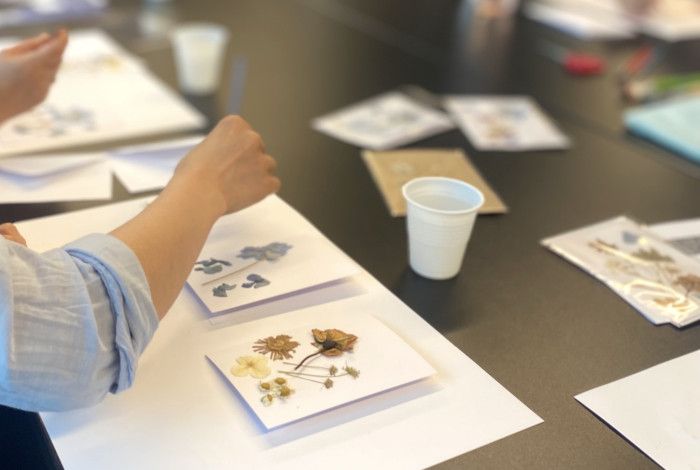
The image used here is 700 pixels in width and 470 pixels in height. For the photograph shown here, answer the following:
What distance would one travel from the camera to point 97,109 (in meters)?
1.35

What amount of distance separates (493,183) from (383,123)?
0.84 ft

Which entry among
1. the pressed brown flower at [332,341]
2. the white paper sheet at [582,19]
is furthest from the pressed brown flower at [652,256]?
the white paper sheet at [582,19]

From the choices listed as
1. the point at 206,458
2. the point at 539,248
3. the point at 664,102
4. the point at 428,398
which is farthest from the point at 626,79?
the point at 206,458

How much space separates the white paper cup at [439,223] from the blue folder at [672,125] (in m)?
0.60

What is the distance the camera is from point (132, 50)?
1625 millimetres

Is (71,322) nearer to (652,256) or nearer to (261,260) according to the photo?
(261,260)

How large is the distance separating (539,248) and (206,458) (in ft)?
1.84

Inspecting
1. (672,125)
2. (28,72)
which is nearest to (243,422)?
(28,72)

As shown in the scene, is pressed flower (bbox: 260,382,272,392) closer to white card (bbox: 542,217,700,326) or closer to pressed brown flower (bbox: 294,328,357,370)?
pressed brown flower (bbox: 294,328,357,370)

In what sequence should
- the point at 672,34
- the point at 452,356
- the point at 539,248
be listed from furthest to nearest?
the point at 672,34 → the point at 539,248 → the point at 452,356

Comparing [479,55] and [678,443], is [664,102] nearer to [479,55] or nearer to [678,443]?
[479,55]

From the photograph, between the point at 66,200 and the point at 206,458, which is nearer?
the point at 206,458

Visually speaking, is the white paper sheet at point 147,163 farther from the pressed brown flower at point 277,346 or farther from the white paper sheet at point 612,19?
the white paper sheet at point 612,19

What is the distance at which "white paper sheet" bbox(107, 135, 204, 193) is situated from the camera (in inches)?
44.1
